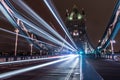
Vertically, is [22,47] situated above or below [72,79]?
above

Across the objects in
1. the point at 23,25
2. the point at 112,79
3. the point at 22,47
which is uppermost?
the point at 23,25

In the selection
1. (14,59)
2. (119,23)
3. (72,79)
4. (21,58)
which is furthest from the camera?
(119,23)

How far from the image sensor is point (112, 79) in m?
13.1

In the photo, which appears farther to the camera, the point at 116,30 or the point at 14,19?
the point at 116,30

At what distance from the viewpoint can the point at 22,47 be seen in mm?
70688

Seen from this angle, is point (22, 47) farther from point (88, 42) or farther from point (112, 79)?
point (88, 42)

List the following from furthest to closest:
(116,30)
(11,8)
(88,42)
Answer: (88,42) < (116,30) < (11,8)

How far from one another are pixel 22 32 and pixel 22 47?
18708mm

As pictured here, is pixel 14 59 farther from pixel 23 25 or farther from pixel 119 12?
pixel 119 12

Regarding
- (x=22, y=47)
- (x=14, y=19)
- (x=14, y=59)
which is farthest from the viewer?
(x=22, y=47)

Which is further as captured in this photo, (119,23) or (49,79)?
(119,23)

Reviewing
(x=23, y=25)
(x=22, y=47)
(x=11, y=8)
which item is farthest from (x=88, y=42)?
(x=11, y=8)

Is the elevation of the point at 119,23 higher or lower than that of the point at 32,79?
higher

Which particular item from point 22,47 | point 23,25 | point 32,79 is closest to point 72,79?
point 32,79
